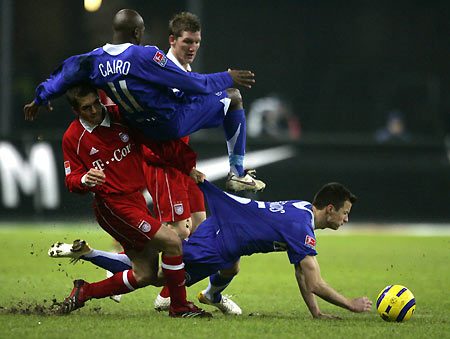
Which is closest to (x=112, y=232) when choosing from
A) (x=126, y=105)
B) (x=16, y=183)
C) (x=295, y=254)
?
(x=126, y=105)

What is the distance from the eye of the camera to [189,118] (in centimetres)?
609

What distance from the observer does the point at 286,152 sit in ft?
44.2

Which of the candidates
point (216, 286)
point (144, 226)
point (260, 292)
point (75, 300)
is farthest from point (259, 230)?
point (260, 292)

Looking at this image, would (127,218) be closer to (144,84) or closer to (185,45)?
(144,84)

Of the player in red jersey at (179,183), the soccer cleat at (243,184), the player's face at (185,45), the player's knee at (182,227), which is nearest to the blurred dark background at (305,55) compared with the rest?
the player in red jersey at (179,183)

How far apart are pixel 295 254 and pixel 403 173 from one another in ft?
26.4

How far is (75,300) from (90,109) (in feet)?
4.59

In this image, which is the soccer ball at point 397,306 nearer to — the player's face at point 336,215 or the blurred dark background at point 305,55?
the player's face at point 336,215

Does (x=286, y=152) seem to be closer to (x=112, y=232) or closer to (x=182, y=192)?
(x=182, y=192)

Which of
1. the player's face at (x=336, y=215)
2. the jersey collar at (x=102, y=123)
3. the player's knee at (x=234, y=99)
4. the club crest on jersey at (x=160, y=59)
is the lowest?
the player's face at (x=336, y=215)

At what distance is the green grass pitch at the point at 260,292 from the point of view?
5.30m

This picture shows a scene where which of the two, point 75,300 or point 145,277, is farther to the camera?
point 145,277

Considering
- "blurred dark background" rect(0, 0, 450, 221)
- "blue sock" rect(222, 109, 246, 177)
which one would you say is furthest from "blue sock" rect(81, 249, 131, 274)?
"blurred dark background" rect(0, 0, 450, 221)

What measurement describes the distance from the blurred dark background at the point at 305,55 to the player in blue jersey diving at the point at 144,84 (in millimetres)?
13976
